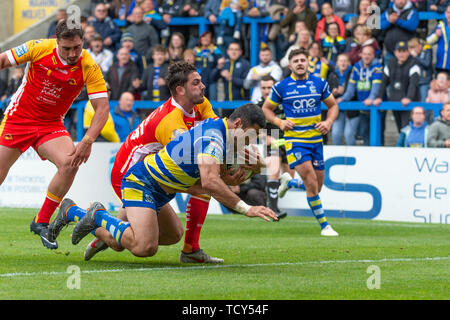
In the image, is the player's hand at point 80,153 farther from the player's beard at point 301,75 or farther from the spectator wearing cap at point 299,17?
the spectator wearing cap at point 299,17

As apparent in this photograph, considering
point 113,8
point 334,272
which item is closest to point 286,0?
point 113,8

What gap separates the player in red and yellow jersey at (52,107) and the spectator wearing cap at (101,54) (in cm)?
1018

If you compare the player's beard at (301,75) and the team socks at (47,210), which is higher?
the player's beard at (301,75)

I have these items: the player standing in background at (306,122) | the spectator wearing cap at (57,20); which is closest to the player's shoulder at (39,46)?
the player standing in background at (306,122)

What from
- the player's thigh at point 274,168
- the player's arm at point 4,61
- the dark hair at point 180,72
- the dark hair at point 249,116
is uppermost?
the player's arm at point 4,61

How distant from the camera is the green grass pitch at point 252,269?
273 inches

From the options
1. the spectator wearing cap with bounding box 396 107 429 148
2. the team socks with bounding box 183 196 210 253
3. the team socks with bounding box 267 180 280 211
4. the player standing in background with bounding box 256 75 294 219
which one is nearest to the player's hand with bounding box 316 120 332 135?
the player standing in background with bounding box 256 75 294 219

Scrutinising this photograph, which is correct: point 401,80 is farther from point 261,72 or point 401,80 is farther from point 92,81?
point 92,81

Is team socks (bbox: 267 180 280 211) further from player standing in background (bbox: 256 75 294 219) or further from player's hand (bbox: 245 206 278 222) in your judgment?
player's hand (bbox: 245 206 278 222)

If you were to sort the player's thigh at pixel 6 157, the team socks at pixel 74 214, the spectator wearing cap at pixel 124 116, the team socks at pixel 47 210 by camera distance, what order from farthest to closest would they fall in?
the spectator wearing cap at pixel 124 116 → the team socks at pixel 47 210 → the player's thigh at pixel 6 157 → the team socks at pixel 74 214

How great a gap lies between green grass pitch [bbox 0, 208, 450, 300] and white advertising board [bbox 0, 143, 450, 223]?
5.91 feet

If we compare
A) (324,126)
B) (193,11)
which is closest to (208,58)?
(193,11)

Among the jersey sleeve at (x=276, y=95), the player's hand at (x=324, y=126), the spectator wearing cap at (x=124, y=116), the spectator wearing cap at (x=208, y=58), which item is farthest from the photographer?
the spectator wearing cap at (x=208, y=58)
